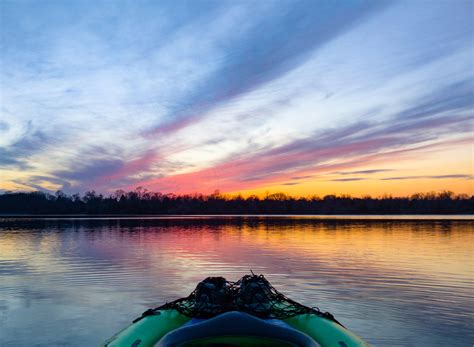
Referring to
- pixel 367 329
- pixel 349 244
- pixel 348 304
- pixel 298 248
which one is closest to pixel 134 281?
pixel 348 304

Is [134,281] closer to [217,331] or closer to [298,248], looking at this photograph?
[217,331]

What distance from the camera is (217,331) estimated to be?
6102mm

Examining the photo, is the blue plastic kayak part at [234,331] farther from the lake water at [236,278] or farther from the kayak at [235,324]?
the lake water at [236,278]

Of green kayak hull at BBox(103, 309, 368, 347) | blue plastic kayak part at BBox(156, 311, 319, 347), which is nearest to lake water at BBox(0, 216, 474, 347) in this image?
green kayak hull at BBox(103, 309, 368, 347)

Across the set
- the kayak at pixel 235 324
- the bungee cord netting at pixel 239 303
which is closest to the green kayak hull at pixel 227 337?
the kayak at pixel 235 324

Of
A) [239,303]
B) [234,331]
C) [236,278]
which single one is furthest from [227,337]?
[236,278]

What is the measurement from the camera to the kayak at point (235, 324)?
601cm

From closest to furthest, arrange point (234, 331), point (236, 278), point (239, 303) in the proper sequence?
1. point (234, 331)
2. point (239, 303)
3. point (236, 278)

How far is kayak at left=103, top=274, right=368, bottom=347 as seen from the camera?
6008mm

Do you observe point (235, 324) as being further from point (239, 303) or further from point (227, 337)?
point (239, 303)

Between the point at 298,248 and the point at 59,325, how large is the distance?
1654cm

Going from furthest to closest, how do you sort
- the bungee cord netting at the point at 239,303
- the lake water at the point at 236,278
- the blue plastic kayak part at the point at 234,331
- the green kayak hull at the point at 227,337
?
the lake water at the point at 236,278
the bungee cord netting at the point at 239,303
the green kayak hull at the point at 227,337
the blue plastic kayak part at the point at 234,331

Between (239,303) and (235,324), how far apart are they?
1.43 m

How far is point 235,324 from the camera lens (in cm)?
616
